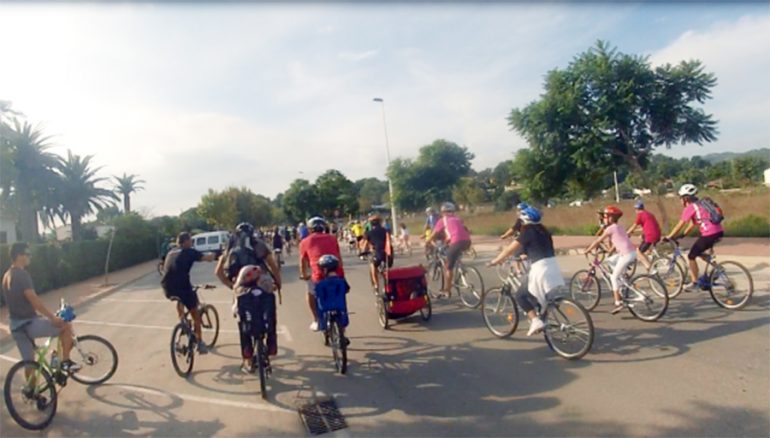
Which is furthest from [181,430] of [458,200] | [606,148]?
[458,200]

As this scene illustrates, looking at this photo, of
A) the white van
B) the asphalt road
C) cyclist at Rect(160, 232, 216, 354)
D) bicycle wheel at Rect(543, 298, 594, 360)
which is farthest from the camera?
the white van

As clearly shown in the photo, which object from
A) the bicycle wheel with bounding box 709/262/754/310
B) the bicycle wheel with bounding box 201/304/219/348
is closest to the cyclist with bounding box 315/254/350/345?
the bicycle wheel with bounding box 201/304/219/348

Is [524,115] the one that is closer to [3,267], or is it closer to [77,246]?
[3,267]

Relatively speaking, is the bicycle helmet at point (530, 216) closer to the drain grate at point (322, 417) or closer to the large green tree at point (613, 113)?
the drain grate at point (322, 417)

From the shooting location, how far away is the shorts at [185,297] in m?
6.48

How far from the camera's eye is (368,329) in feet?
26.0

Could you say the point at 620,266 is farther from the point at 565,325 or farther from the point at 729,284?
the point at 565,325

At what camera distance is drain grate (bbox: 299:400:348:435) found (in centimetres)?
440

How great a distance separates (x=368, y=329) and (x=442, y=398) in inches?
124

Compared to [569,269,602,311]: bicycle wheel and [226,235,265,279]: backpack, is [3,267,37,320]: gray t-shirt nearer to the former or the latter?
[226,235,265,279]: backpack

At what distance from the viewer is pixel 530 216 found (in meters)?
6.03

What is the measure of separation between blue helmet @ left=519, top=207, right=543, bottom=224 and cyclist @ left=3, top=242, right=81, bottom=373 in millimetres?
5364

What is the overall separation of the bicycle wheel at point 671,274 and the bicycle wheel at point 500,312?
10.1 ft

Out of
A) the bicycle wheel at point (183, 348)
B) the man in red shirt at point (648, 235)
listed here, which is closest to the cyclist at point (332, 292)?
the bicycle wheel at point (183, 348)
